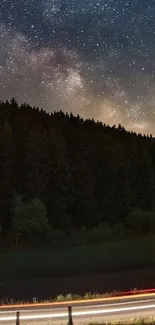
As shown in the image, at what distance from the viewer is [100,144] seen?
101812mm

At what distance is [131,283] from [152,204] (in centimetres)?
6312

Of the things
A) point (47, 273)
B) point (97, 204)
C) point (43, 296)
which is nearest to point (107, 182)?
point (97, 204)

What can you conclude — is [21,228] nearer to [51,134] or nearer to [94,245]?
[94,245]

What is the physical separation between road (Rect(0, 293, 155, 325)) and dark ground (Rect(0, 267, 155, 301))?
476 inches

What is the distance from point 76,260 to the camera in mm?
55156

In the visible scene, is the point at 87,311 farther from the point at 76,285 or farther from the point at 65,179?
the point at 65,179

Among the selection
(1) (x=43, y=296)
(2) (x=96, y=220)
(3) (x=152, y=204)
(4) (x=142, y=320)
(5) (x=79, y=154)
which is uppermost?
(5) (x=79, y=154)

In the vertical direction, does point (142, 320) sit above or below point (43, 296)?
below

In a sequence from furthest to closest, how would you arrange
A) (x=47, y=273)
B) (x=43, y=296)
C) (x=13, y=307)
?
(x=47, y=273)
(x=43, y=296)
(x=13, y=307)

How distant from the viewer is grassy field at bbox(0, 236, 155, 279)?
1923 inches

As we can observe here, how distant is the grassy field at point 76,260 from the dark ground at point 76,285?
9.58ft

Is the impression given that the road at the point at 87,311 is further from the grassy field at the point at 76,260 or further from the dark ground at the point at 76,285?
the grassy field at the point at 76,260

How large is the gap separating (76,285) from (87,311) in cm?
2015

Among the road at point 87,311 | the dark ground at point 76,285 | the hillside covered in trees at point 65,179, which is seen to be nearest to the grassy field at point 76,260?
the dark ground at point 76,285
